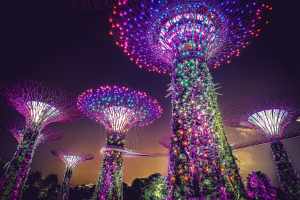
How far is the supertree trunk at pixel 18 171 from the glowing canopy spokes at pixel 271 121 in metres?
18.0

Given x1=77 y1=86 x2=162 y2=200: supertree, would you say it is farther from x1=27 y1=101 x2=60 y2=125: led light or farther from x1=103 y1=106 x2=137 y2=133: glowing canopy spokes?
x1=27 y1=101 x2=60 y2=125: led light

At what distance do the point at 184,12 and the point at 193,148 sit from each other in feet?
25.7

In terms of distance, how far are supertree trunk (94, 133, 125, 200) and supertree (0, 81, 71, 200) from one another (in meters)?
5.12

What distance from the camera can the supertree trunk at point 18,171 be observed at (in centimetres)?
1417

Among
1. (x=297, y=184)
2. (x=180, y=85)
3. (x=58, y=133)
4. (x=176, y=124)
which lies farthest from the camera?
(x=58, y=133)

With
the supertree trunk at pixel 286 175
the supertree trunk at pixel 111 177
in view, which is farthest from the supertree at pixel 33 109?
the supertree trunk at pixel 286 175

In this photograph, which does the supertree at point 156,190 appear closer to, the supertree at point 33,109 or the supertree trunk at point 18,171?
the supertree at point 33,109

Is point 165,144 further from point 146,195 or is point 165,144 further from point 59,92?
point 59,92

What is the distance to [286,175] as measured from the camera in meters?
16.0

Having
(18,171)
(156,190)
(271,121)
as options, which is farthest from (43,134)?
(271,121)

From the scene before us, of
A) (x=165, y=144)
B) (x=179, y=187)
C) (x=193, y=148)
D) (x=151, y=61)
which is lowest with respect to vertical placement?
(x=179, y=187)

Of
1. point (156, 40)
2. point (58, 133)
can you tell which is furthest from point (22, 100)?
point (156, 40)

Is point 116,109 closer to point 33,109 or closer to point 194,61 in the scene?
point 33,109

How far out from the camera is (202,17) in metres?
12.9
